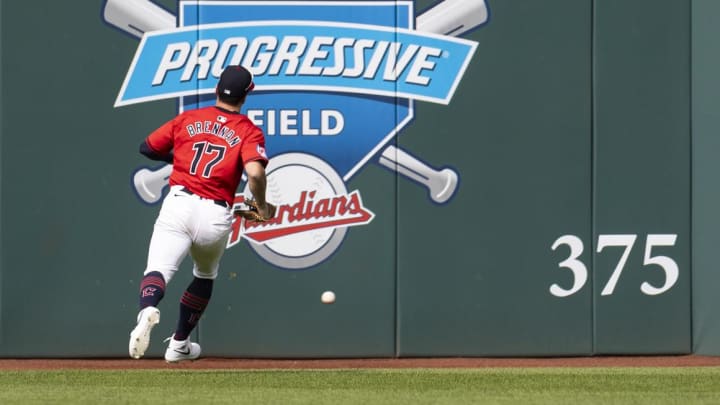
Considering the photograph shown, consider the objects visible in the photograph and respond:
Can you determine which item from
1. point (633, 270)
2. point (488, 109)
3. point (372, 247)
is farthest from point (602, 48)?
point (372, 247)

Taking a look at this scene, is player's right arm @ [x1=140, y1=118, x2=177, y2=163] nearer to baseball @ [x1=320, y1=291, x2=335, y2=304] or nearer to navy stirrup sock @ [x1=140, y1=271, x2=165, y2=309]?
navy stirrup sock @ [x1=140, y1=271, x2=165, y2=309]

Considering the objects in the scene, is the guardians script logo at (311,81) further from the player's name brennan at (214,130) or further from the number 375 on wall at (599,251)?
the player's name brennan at (214,130)

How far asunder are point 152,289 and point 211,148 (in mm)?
878

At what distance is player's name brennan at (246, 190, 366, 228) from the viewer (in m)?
8.88

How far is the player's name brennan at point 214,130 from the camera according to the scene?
7.20 m

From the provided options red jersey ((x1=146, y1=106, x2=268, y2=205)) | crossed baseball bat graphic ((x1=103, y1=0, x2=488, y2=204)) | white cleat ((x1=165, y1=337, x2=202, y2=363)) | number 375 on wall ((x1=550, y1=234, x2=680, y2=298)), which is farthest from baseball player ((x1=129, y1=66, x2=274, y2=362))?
number 375 on wall ((x1=550, y1=234, x2=680, y2=298))

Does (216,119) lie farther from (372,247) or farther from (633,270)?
(633,270)

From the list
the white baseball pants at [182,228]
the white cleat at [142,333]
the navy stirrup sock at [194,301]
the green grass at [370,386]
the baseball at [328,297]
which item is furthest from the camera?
the baseball at [328,297]

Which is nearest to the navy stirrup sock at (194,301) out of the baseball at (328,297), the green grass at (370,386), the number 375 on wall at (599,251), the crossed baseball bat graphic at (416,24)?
the green grass at (370,386)

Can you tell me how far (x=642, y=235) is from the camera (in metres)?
8.95

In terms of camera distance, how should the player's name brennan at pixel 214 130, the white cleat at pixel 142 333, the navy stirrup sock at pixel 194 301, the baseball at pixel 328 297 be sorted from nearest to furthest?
the white cleat at pixel 142 333, the player's name brennan at pixel 214 130, the navy stirrup sock at pixel 194 301, the baseball at pixel 328 297

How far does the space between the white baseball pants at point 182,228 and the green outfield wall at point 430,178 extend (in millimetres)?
1633

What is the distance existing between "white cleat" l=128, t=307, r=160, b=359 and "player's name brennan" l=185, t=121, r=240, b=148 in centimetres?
108

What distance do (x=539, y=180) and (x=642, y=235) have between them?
821 millimetres
